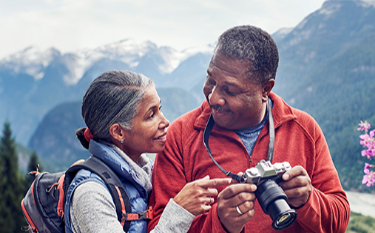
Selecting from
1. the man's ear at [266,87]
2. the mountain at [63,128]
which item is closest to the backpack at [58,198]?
the man's ear at [266,87]

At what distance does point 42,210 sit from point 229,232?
142 centimetres

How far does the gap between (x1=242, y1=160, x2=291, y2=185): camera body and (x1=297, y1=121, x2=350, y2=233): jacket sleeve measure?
317 millimetres

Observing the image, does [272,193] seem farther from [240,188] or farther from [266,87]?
[266,87]

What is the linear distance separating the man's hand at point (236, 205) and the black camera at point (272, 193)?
0.05 meters

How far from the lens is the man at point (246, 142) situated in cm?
209

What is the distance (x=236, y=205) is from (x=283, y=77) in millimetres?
111739

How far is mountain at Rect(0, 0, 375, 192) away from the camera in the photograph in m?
57.5

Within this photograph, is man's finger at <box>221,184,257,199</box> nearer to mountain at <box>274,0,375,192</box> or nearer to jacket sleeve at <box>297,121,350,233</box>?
jacket sleeve at <box>297,121,350,233</box>

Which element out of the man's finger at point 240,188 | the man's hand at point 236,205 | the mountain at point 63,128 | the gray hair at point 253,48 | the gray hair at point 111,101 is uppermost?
the gray hair at point 253,48

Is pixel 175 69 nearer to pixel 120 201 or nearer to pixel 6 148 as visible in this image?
pixel 6 148

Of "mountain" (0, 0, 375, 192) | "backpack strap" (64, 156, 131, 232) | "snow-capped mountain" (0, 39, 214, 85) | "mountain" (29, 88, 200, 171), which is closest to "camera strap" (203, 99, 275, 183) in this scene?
"backpack strap" (64, 156, 131, 232)

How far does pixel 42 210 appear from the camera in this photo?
230cm

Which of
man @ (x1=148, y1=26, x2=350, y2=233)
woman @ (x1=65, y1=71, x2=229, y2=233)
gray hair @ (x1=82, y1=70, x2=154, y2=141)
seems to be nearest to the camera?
woman @ (x1=65, y1=71, x2=229, y2=233)

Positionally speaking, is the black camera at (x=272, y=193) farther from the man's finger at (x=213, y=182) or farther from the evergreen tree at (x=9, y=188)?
the evergreen tree at (x=9, y=188)
